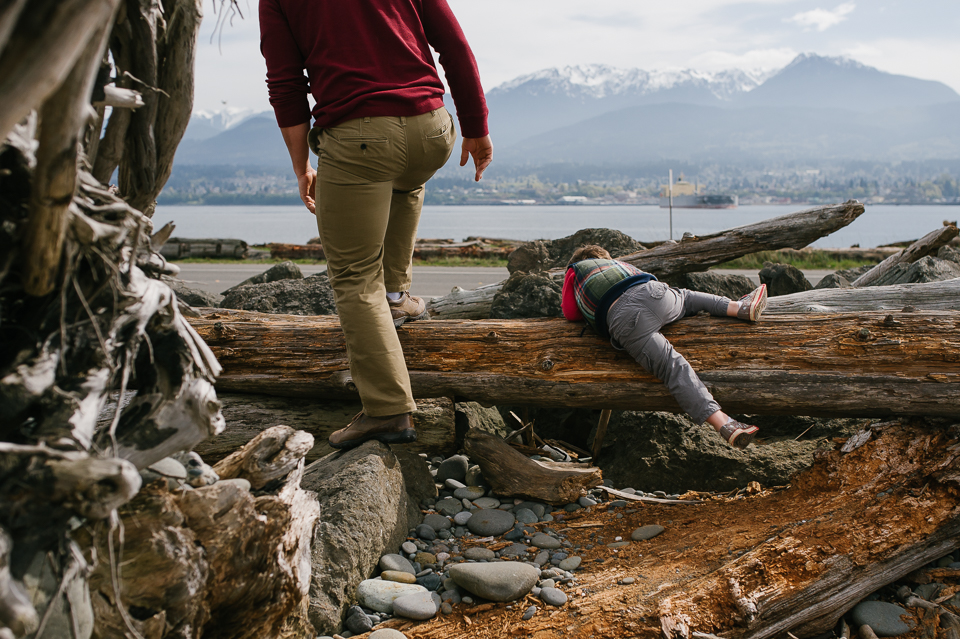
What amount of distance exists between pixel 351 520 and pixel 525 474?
4.03ft

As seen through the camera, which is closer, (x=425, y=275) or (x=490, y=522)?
(x=490, y=522)

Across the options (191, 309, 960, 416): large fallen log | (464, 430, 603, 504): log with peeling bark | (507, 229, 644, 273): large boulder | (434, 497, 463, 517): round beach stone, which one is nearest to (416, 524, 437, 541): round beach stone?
(434, 497, 463, 517): round beach stone

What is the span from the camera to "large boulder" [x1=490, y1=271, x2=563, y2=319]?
5.20m

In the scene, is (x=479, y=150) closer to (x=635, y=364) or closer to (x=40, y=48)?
(x=635, y=364)

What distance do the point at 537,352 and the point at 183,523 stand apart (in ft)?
8.00

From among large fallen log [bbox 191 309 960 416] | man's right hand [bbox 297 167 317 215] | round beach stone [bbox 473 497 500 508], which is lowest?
round beach stone [bbox 473 497 500 508]

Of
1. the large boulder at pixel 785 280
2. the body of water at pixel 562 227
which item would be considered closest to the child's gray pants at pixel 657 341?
the large boulder at pixel 785 280

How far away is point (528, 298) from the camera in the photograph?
528 cm

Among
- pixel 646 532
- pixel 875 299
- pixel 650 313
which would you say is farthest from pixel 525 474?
pixel 875 299

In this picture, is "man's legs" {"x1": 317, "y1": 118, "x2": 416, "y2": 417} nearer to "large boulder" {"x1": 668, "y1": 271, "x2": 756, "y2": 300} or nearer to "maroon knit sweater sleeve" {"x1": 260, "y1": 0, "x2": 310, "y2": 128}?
"maroon knit sweater sleeve" {"x1": 260, "y1": 0, "x2": 310, "y2": 128}

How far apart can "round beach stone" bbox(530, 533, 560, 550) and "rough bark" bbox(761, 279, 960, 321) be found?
8.91 ft

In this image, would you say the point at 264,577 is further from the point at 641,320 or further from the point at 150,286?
the point at 641,320

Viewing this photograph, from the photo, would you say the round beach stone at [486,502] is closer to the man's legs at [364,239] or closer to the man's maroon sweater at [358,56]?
the man's legs at [364,239]

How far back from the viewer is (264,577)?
7.34ft
